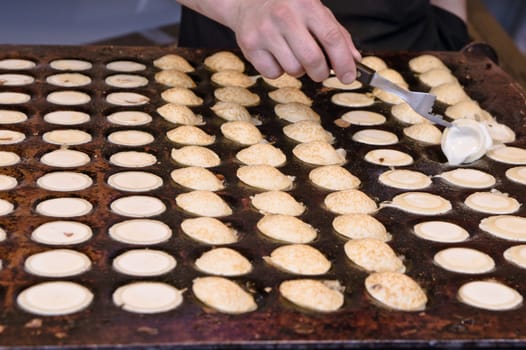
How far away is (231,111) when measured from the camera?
2.47 m

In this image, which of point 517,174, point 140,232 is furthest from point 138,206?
point 517,174

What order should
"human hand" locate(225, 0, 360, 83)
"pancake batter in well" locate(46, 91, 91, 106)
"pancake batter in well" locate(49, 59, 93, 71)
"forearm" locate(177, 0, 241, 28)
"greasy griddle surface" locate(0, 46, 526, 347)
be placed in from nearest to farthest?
1. "greasy griddle surface" locate(0, 46, 526, 347)
2. "human hand" locate(225, 0, 360, 83)
3. "forearm" locate(177, 0, 241, 28)
4. "pancake batter in well" locate(46, 91, 91, 106)
5. "pancake batter in well" locate(49, 59, 93, 71)

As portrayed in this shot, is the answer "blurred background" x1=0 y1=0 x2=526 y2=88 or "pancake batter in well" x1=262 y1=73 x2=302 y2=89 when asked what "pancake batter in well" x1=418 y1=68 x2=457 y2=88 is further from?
"blurred background" x1=0 y1=0 x2=526 y2=88

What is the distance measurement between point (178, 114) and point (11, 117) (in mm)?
466

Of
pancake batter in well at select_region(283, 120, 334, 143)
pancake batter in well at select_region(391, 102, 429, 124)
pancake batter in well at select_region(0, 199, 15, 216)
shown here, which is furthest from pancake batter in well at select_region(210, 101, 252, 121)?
pancake batter in well at select_region(0, 199, 15, 216)

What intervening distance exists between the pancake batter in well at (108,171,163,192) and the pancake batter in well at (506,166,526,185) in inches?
36.7

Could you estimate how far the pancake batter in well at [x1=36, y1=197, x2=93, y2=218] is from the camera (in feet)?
6.17

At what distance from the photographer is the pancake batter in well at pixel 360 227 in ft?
6.21

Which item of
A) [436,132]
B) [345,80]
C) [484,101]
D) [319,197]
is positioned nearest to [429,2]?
[484,101]

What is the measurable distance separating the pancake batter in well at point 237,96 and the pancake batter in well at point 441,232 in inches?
32.1

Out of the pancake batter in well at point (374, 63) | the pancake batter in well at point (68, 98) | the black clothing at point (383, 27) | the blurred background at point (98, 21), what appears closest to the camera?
the pancake batter in well at point (68, 98)

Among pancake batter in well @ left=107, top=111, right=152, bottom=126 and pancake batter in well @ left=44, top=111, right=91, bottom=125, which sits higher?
pancake batter in well @ left=107, top=111, right=152, bottom=126

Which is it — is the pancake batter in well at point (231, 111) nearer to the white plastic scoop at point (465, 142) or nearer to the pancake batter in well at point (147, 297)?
the white plastic scoop at point (465, 142)

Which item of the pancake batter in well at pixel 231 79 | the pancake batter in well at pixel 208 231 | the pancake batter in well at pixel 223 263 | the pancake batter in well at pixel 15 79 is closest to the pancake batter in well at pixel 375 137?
the pancake batter in well at pixel 231 79
